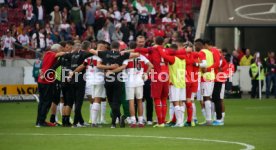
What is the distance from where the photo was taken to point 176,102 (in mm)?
24281

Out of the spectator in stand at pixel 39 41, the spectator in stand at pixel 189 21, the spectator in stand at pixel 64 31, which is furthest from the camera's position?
the spectator in stand at pixel 189 21

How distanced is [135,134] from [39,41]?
19042 millimetres

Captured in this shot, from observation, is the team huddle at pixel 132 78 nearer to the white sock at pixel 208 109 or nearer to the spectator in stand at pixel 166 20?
the white sock at pixel 208 109

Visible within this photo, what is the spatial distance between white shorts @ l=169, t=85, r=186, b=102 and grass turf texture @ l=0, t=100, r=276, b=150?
2.95ft

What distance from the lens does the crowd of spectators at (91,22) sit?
4000 centimetres

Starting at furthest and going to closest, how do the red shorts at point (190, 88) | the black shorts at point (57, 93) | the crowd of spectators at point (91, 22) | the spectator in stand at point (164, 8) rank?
the spectator in stand at point (164, 8) → the crowd of spectators at point (91, 22) → the black shorts at point (57, 93) → the red shorts at point (190, 88)

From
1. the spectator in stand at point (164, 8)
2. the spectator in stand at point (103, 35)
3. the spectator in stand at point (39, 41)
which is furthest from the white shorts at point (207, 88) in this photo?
the spectator in stand at point (164, 8)

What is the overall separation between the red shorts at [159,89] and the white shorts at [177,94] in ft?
0.59

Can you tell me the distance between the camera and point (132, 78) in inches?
947

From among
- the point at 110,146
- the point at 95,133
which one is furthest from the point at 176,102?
the point at 110,146

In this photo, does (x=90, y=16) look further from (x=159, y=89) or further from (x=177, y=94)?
(x=177, y=94)

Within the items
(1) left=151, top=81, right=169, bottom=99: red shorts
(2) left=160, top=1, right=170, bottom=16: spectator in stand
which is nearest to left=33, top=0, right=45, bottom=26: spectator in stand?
(2) left=160, top=1, right=170, bottom=16: spectator in stand

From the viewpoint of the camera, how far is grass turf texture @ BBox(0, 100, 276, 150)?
18.5m

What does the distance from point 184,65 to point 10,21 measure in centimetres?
1854
